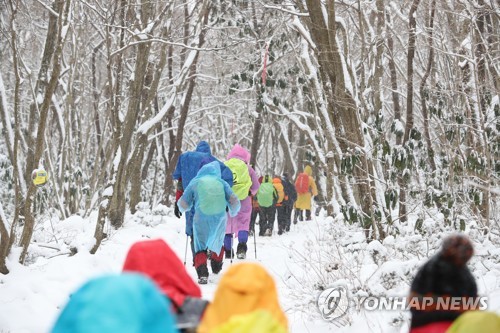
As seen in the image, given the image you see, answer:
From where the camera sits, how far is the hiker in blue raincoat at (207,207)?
30.6 ft

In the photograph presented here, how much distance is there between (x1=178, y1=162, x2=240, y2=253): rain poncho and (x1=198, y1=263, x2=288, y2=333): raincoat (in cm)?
607

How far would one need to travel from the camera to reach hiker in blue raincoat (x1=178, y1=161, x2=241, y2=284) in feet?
30.6

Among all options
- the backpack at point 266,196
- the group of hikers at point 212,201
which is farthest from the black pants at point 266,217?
the group of hikers at point 212,201

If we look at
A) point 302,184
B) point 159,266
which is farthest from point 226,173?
point 302,184

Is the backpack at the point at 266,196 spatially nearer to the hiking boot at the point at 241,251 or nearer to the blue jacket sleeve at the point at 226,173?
the hiking boot at the point at 241,251

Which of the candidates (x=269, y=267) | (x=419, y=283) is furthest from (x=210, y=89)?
(x=419, y=283)

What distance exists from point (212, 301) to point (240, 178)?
841 centimetres

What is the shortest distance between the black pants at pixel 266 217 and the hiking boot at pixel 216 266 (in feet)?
21.6

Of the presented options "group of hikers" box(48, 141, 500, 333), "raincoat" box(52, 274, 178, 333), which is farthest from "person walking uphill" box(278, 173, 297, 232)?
"raincoat" box(52, 274, 178, 333)

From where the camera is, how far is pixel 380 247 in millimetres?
8109

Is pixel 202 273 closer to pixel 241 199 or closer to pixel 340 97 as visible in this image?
pixel 241 199

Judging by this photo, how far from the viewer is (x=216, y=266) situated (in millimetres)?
10250

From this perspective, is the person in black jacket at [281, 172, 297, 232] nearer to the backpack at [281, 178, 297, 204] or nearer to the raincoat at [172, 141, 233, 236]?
the backpack at [281, 178, 297, 204]

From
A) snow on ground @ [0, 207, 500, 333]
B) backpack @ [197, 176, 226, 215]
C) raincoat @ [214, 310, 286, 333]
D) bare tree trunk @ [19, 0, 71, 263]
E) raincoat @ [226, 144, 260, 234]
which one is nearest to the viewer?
raincoat @ [214, 310, 286, 333]
